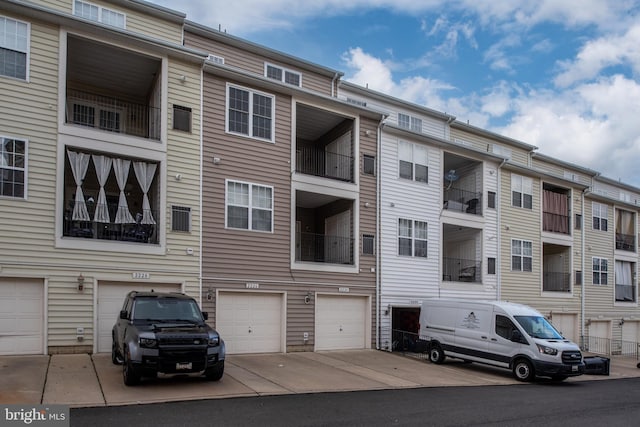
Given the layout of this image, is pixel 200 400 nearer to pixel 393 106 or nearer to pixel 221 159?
pixel 221 159

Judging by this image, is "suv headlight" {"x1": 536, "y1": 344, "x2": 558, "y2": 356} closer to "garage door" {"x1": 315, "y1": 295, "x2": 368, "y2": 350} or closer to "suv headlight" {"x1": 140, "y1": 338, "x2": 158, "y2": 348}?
"garage door" {"x1": 315, "y1": 295, "x2": 368, "y2": 350}

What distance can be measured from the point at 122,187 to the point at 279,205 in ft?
17.0

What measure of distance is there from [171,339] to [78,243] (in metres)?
5.60

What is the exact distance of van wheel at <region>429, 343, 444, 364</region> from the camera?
733 inches

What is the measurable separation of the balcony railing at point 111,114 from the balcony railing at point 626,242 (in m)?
28.5

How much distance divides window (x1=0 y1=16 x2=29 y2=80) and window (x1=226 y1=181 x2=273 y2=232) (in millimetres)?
6560

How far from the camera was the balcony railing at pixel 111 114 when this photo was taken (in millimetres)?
17422

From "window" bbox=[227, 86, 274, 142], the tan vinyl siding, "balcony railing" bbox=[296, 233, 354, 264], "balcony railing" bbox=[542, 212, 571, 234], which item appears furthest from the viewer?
"balcony railing" bbox=[542, 212, 571, 234]

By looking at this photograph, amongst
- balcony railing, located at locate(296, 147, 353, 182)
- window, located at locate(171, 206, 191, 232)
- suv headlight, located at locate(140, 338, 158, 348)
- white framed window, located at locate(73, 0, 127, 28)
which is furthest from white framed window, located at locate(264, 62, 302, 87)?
suv headlight, located at locate(140, 338, 158, 348)

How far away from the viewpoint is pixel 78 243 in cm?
1478

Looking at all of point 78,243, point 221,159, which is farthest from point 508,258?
point 78,243

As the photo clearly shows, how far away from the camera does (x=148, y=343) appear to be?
10.6 m

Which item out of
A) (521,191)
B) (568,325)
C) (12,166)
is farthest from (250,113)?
(568,325)

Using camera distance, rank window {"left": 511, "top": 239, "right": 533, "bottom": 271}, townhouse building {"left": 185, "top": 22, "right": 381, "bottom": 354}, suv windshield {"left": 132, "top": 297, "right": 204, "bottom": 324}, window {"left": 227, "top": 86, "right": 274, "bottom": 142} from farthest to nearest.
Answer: window {"left": 511, "top": 239, "right": 533, "bottom": 271}
window {"left": 227, "top": 86, "right": 274, "bottom": 142}
townhouse building {"left": 185, "top": 22, "right": 381, "bottom": 354}
suv windshield {"left": 132, "top": 297, "right": 204, "bottom": 324}
